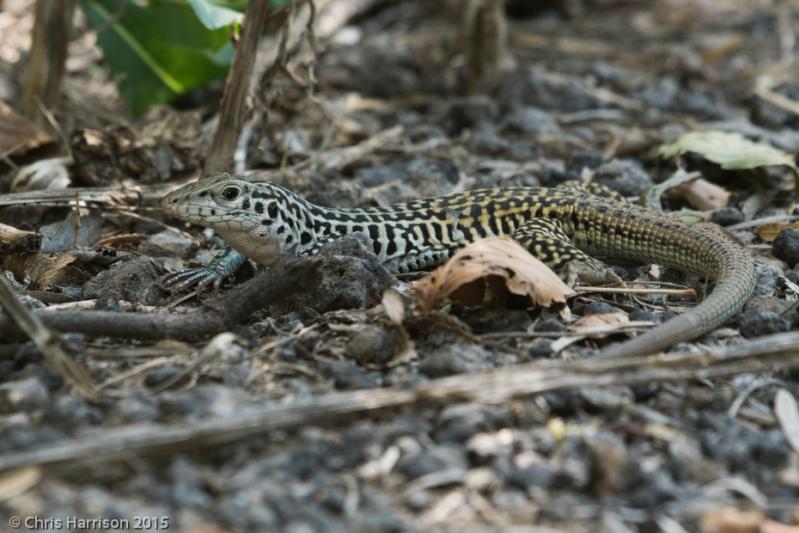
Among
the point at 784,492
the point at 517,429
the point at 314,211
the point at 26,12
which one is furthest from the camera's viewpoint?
the point at 26,12

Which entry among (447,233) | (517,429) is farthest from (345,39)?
(517,429)

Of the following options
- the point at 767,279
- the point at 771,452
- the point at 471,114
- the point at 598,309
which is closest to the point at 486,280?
the point at 598,309

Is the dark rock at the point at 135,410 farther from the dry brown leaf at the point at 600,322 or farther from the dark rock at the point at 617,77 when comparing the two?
the dark rock at the point at 617,77

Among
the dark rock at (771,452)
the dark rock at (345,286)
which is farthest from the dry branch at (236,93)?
the dark rock at (771,452)

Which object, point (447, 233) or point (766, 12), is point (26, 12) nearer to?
point (447, 233)

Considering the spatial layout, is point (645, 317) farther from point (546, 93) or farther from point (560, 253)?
point (546, 93)
